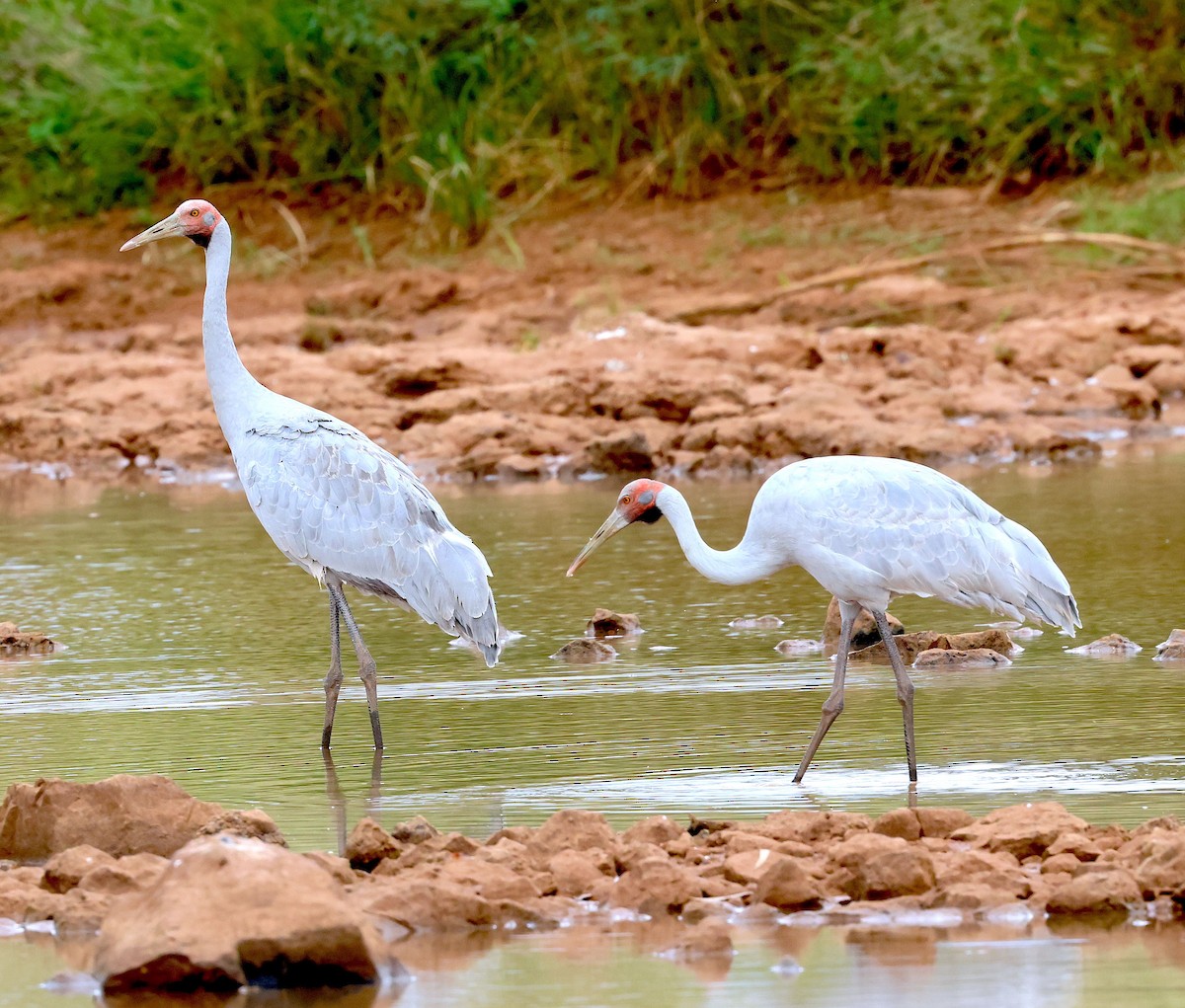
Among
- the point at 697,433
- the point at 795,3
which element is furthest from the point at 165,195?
the point at 697,433

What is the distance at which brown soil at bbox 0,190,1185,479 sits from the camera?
15.5 metres

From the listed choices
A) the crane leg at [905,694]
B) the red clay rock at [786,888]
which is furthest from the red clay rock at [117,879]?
the crane leg at [905,694]

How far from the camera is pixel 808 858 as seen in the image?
5355mm

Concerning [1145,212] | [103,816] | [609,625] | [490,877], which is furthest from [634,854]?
[1145,212]

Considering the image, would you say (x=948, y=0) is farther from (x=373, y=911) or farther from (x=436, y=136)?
(x=373, y=911)

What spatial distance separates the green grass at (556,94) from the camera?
20.4 m

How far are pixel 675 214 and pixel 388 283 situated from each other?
2893mm

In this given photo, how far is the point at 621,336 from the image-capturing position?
17031 mm

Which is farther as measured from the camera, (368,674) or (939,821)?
(368,674)

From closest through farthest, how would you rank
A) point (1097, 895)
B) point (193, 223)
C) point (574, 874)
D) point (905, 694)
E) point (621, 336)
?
→ 1. point (1097, 895)
2. point (574, 874)
3. point (905, 694)
4. point (193, 223)
5. point (621, 336)

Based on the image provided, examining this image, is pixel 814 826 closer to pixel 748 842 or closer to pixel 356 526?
pixel 748 842

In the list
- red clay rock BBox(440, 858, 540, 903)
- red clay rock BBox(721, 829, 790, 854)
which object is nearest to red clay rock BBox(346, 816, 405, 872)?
red clay rock BBox(440, 858, 540, 903)

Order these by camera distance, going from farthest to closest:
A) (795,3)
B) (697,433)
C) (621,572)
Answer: (795,3) < (697,433) < (621,572)

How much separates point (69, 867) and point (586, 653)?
143 inches
